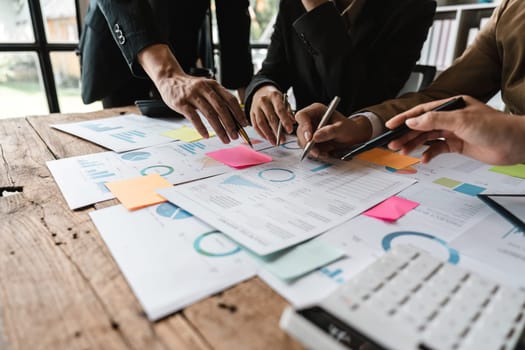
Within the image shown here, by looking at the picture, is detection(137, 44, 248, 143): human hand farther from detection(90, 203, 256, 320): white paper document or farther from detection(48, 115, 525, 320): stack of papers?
detection(90, 203, 256, 320): white paper document

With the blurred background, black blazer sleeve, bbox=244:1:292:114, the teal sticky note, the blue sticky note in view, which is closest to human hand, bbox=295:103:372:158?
the blue sticky note

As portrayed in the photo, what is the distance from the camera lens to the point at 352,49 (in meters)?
1.06

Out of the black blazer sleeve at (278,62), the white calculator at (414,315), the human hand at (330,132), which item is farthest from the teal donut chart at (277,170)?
the black blazer sleeve at (278,62)

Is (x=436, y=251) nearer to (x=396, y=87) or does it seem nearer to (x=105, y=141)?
(x=105, y=141)

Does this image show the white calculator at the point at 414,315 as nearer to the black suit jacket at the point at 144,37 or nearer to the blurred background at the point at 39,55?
the black suit jacket at the point at 144,37

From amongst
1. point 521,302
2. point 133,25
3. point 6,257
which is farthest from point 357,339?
point 133,25

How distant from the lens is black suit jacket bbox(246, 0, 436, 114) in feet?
3.35

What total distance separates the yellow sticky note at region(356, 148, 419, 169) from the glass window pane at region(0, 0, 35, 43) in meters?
2.46

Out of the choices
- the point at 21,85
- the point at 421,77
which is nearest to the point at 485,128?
the point at 421,77

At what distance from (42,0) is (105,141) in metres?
2.08

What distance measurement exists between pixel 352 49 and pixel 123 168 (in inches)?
28.7

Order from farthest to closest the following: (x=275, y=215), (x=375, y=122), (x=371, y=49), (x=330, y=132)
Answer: (x=371, y=49)
(x=375, y=122)
(x=330, y=132)
(x=275, y=215)

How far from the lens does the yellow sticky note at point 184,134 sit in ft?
2.98

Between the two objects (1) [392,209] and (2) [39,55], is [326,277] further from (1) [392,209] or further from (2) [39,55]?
(2) [39,55]
